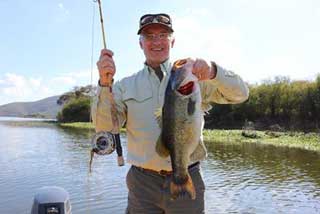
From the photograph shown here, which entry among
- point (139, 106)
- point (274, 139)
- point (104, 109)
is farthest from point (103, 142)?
point (274, 139)

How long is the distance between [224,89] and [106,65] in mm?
1126

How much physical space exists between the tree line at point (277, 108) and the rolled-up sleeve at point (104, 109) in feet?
203

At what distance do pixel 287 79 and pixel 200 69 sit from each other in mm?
74652

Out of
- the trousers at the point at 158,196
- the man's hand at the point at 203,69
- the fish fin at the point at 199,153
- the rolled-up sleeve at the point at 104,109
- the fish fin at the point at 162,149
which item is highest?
the man's hand at the point at 203,69

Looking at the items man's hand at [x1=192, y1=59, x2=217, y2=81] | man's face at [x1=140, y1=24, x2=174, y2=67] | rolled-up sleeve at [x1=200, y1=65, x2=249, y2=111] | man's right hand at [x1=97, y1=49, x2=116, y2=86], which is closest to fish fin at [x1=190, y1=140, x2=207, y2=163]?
rolled-up sleeve at [x1=200, y1=65, x2=249, y2=111]

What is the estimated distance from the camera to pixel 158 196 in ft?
14.5

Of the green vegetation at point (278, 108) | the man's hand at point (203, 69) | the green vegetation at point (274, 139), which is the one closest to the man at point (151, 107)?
the man's hand at point (203, 69)

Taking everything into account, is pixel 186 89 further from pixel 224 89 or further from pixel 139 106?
pixel 139 106

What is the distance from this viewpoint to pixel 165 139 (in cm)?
377

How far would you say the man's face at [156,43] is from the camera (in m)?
4.41

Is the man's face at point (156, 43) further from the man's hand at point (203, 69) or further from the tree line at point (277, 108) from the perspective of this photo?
the tree line at point (277, 108)

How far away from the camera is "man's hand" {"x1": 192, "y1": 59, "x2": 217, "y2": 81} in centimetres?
378

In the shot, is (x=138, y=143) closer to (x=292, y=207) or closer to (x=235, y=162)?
(x=292, y=207)

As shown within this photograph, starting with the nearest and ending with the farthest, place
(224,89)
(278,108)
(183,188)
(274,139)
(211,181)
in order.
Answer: (183,188), (224,89), (211,181), (274,139), (278,108)
